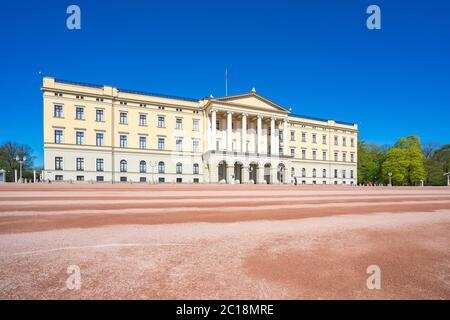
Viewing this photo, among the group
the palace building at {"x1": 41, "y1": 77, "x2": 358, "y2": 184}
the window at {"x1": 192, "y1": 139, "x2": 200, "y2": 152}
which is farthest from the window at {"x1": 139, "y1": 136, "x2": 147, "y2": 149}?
the window at {"x1": 192, "y1": 139, "x2": 200, "y2": 152}

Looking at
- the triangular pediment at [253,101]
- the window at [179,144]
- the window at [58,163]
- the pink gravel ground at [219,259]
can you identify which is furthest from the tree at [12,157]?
the pink gravel ground at [219,259]

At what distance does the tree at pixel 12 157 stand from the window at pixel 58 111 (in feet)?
123

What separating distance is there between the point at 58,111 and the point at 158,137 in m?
16.1

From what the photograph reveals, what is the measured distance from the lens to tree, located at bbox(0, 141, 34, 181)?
194ft

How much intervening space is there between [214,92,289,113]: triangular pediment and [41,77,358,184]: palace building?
0.19m

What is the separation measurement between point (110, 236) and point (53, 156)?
1562 inches

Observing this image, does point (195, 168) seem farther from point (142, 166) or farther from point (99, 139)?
point (99, 139)

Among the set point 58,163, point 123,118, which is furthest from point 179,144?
point 58,163

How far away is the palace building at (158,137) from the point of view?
36875 millimetres

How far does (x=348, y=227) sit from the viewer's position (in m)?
6.09

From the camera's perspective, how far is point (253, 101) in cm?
4656

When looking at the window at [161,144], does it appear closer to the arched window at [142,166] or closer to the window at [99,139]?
the arched window at [142,166]

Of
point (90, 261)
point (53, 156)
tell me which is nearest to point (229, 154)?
point (53, 156)
